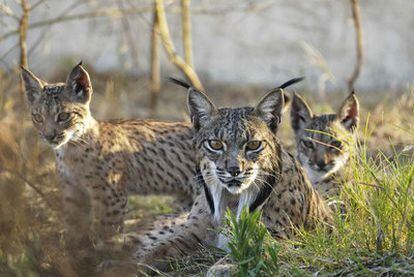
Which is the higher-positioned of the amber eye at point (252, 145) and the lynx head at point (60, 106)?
the lynx head at point (60, 106)

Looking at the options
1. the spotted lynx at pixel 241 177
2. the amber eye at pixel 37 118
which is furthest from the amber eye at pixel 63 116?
the spotted lynx at pixel 241 177

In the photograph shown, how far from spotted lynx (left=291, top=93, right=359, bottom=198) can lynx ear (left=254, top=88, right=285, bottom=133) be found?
1848mm

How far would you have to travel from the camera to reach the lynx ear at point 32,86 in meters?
8.53

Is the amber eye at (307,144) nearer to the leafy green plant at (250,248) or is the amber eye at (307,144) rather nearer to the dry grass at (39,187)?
the dry grass at (39,187)

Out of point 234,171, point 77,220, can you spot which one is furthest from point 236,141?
point 77,220

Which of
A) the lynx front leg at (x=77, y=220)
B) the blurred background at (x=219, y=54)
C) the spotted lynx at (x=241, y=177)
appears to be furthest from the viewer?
the blurred background at (x=219, y=54)

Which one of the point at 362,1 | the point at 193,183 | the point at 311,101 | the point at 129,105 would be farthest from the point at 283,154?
the point at 362,1

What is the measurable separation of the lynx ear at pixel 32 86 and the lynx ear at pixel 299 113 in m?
2.60

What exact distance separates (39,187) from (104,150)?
2.71 feet

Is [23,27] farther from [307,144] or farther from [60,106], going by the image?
[307,144]

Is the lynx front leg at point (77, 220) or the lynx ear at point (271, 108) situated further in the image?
the lynx ear at point (271, 108)

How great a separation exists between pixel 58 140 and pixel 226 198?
1.89m

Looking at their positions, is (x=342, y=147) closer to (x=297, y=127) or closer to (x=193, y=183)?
(x=297, y=127)

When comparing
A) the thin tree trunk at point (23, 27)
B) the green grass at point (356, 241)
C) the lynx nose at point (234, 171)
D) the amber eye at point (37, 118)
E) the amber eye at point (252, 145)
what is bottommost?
the green grass at point (356, 241)
